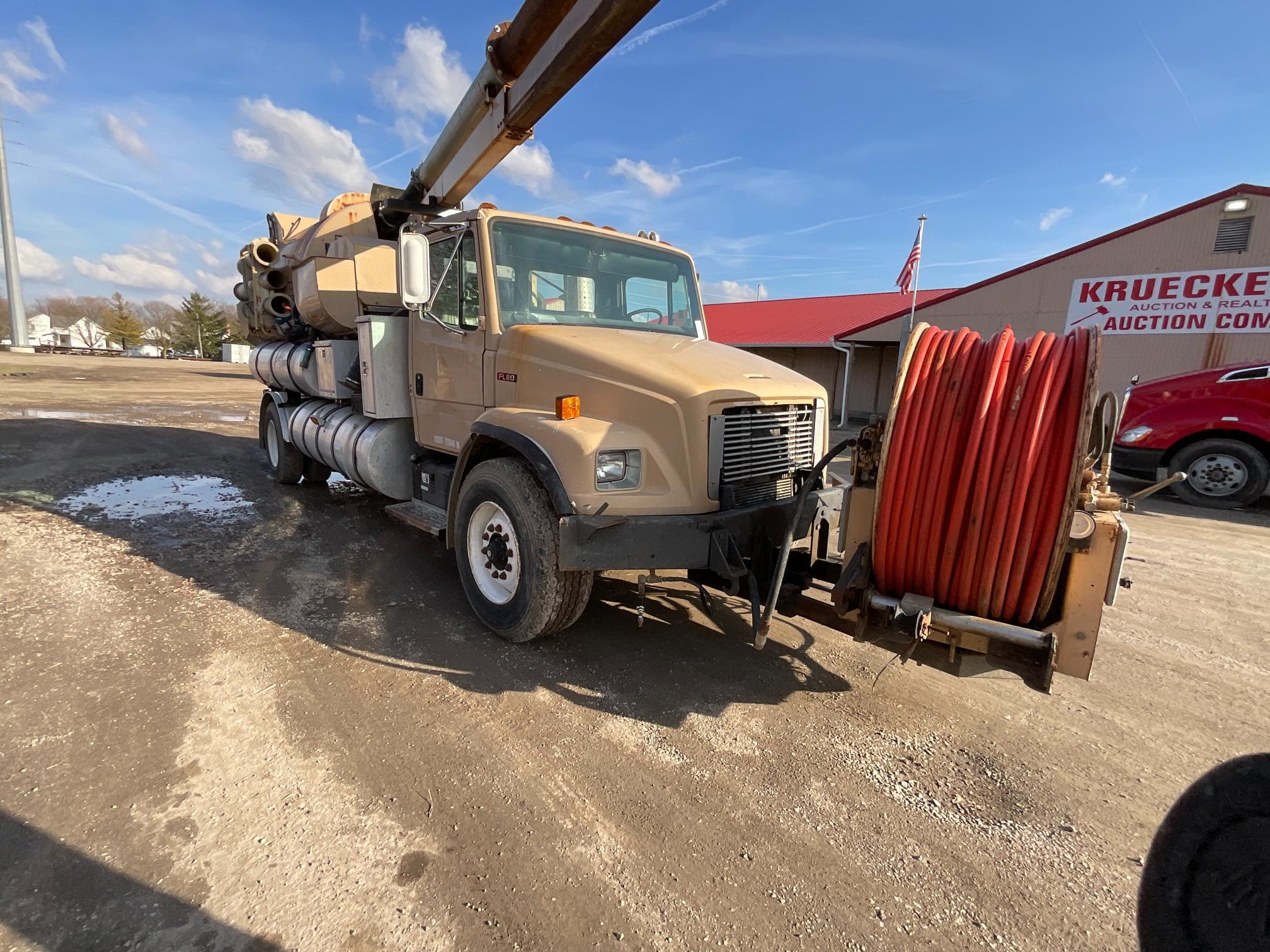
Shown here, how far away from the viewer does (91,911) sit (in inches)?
74.3

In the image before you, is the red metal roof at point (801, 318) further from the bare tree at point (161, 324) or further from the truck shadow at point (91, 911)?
the bare tree at point (161, 324)

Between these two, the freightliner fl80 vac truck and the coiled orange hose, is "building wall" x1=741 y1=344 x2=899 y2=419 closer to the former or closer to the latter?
the freightliner fl80 vac truck

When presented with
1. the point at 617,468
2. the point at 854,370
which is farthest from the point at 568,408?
the point at 854,370

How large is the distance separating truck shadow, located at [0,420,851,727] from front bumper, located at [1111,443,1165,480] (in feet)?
23.5

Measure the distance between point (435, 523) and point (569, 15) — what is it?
3.49m

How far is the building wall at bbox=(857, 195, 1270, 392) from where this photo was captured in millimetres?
11812

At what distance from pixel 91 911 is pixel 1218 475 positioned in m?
11.1

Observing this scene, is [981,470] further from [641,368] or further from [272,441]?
[272,441]

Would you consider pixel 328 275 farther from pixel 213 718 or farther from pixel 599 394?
pixel 213 718

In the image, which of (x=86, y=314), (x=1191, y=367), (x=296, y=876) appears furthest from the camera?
(x=86, y=314)

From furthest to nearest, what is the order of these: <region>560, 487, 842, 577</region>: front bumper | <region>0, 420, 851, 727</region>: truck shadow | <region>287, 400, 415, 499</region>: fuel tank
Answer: <region>287, 400, 415, 499</region>: fuel tank
<region>0, 420, 851, 727</region>: truck shadow
<region>560, 487, 842, 577</region>: front bumper

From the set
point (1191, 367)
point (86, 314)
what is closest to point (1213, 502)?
point (1191, 367)

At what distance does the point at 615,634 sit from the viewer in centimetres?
398

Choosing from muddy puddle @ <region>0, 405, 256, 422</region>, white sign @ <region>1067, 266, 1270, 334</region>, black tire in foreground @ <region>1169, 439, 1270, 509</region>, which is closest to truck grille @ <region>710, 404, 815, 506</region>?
black tire in foreground @ <region>1169, 439, 1270, 509</region>
